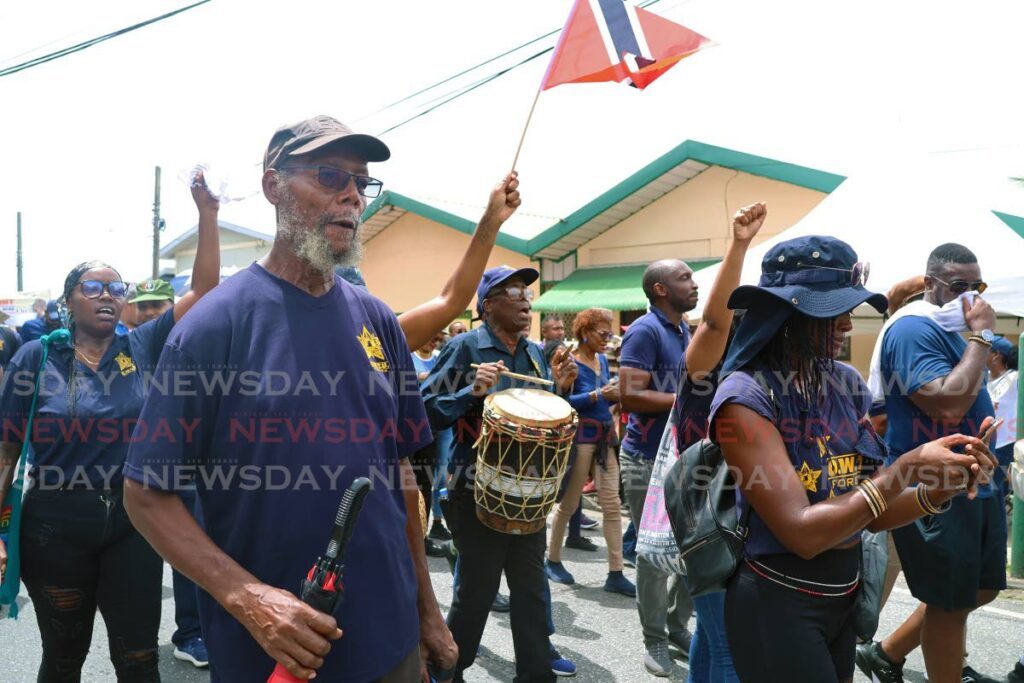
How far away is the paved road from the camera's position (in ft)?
16.6

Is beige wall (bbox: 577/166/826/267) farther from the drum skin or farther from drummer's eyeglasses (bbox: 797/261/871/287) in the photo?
drummer's eyeglasses (bbox: 797/261/871/287)

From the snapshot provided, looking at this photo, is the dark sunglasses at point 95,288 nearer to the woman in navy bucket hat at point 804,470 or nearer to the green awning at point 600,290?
the woman in navy bucket hat at point 804,470

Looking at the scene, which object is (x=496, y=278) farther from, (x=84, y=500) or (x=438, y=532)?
(x=438, y=532)

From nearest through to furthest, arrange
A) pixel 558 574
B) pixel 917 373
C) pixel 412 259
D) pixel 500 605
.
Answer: pixel 917 373
pixel 500 605
pixel 558 574
pixel 412 259

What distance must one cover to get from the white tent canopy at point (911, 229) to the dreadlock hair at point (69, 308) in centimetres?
577

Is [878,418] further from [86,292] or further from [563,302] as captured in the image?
[563,302]

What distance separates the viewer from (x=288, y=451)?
85.0 inches

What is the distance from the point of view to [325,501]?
220cm

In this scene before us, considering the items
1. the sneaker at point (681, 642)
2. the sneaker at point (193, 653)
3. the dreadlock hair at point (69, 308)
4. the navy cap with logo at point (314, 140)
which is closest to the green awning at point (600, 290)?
the sneaker at point (681, 642)

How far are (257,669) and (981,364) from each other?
3282 millimetres

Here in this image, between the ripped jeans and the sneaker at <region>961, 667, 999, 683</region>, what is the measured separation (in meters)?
4.20

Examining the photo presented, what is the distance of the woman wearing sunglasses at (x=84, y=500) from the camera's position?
3.66 meters

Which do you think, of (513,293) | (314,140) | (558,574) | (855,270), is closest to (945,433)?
(855,270)

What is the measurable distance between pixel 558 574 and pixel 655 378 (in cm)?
247
